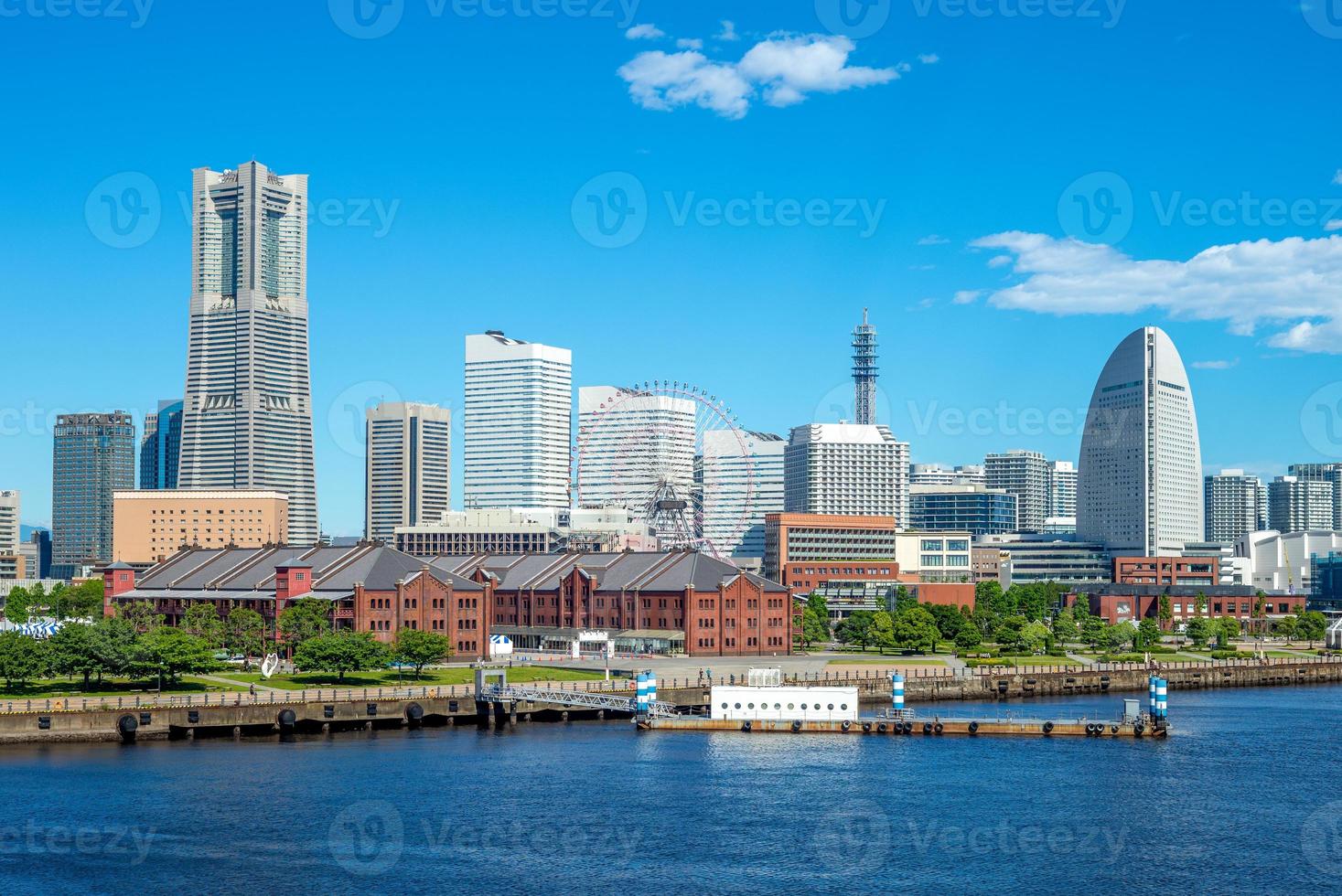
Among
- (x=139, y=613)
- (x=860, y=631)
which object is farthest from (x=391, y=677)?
(x=860, y=631)

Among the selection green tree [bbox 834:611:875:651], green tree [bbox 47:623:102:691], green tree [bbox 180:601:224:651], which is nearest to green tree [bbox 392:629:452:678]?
green tree [bbox 180:601:224:651]

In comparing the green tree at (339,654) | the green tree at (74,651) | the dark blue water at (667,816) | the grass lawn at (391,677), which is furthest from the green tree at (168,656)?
the dark blue water at (667,816)

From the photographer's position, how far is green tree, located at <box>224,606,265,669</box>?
502 feet

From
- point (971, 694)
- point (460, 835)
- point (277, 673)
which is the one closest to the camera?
point (460, 835)

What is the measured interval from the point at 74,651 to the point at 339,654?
20.5m

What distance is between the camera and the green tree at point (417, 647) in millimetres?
142375

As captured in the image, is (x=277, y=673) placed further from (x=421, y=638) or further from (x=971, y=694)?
(x=971, y=694)

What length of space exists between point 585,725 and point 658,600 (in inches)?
2222

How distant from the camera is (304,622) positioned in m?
155

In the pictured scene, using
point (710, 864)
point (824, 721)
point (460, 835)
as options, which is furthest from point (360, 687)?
point (710, 864)

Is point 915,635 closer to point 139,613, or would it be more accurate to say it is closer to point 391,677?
point 391,677

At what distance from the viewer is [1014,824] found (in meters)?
86.3

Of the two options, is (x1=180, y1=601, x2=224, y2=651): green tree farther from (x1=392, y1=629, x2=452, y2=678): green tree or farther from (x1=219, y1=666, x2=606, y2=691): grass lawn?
(x1=392, y1=629, x2=452, y2=678): green tree

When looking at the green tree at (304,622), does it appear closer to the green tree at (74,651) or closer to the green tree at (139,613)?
the green tree at (139,613)
